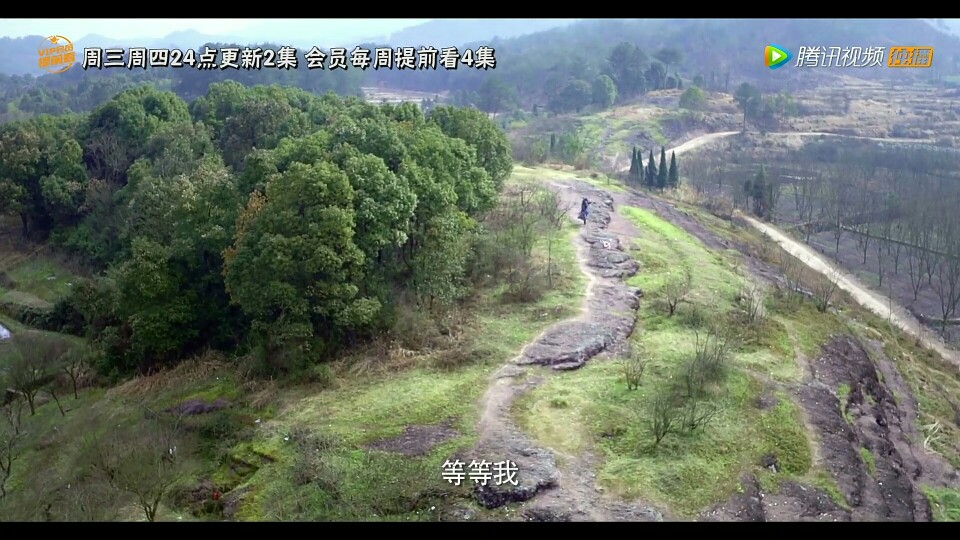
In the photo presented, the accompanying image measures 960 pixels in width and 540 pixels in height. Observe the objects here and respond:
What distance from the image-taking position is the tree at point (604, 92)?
7081 cm

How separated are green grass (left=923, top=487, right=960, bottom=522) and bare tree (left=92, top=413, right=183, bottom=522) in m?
12.7

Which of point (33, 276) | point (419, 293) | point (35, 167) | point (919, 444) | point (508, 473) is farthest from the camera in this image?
point (35, 167)

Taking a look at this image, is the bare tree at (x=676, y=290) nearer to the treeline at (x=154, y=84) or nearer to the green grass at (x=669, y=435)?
the green grass at (x=669, y=435)

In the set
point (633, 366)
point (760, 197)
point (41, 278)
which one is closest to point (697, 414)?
point (633, 366)

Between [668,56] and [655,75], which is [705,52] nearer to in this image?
[668,56]

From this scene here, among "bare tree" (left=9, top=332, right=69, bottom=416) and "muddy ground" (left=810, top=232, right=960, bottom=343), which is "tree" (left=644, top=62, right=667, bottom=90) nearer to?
"muddy ground" (left=810, top=232, right=960, bottom=343)

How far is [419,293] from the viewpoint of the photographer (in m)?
18.8

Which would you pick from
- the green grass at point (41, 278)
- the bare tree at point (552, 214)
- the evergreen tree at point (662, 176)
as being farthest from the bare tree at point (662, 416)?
the evergreen tree at point (662, 176)

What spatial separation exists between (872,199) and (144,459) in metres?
38.7

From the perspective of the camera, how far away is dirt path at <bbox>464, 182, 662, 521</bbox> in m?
12.0

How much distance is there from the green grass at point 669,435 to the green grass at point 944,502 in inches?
84.8

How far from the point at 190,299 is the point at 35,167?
19.2 metres

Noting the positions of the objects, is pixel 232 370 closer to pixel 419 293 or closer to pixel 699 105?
pixel 419 293

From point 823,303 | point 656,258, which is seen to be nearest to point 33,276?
point 656,258
